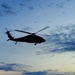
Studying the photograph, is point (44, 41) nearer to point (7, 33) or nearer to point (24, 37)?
point (24, 37)

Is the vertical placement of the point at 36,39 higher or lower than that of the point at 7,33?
lower

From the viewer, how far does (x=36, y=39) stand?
97500 mm

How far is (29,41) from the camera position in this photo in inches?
3824

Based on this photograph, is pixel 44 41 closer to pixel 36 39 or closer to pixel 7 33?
pixel 36 39

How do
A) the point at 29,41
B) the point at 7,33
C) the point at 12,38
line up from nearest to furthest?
the point at 29,41, the point at 12,38, the point at 7,33

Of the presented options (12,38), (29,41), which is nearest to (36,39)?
(29,41)

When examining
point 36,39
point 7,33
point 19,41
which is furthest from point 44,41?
point 7,33

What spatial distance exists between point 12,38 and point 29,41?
1220 centimetres

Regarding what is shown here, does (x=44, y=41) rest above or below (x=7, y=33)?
below

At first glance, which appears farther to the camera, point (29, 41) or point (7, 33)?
point (7, 33)

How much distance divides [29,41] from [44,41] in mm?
8331

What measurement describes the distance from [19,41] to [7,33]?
15.5 meters

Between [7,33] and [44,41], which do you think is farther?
[7,33]

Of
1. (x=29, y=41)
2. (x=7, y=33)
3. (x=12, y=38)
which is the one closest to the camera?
(x=29, y=41)
